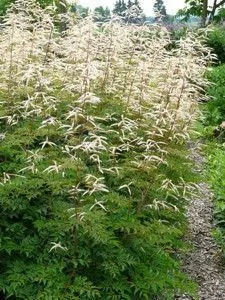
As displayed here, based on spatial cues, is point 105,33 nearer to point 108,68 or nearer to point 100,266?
point 108,68

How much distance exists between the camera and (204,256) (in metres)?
5.33

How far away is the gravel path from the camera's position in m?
4.83

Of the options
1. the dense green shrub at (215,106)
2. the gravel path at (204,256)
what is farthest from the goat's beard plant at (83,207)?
the dense green shrub at (215,106)

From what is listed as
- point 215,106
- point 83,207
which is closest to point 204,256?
point 83,207

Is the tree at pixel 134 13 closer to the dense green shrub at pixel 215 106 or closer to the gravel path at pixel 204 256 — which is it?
the gravel path at pixel 204 256

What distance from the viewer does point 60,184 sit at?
3.63 meters

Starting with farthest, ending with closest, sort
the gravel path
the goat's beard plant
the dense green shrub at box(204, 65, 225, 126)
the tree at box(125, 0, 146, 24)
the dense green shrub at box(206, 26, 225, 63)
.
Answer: the dense green shrub at box(206, 26, 225, 63)
the dense green shrub at box(204, 65, 225, 126)
the tree at box(125, 0, 146, 24)
the gravel path
the goat's beard plant

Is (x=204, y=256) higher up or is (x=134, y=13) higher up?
(x=134, y=13)

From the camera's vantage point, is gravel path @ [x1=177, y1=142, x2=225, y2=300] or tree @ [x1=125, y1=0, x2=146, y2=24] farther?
tree @ [x1=125, y1=0, x2=146, y2=24]

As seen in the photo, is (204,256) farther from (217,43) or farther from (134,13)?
(217,43)

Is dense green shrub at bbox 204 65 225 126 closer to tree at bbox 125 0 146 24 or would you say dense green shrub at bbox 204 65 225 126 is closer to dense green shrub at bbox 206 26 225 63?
tree at bbox 125 0 146 24

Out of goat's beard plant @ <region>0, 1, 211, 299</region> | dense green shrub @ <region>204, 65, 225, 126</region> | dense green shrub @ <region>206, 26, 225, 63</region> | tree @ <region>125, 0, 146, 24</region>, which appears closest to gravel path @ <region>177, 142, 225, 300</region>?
goat's beard plant @ <region>0, 1, 211, 299</region>

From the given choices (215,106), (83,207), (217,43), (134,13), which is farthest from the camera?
(217,43)

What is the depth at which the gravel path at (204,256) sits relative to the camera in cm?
483
